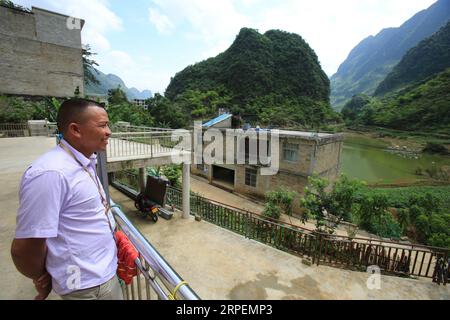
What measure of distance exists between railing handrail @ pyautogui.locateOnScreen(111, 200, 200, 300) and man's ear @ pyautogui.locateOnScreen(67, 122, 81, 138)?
848 millimetres

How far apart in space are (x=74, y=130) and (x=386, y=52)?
17347 cm

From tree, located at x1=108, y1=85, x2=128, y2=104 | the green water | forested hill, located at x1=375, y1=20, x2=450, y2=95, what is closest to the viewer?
the green water

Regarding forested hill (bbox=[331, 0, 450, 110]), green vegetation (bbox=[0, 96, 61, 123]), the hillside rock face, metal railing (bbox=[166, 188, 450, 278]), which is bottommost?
metal railing (bbox=[166, 188, 450, 278])

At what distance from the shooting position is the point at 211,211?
9242 mm

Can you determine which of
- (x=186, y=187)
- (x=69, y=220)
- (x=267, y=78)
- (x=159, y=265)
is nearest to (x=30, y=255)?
(x=69, y=220)

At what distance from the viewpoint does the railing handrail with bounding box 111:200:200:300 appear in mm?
1241

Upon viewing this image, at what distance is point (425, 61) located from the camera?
5544 cm

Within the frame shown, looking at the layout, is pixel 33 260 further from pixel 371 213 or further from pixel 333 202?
pixel 371 213

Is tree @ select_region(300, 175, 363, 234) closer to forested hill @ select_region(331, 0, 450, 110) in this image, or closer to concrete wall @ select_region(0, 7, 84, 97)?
concrete wall @ select_region(0, 7, 84, 97)

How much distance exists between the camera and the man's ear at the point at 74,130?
1.38m

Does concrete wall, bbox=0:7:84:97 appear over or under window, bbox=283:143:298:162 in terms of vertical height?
over

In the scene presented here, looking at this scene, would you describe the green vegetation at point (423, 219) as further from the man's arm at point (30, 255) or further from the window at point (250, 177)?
the man's arm at point (30, 255)

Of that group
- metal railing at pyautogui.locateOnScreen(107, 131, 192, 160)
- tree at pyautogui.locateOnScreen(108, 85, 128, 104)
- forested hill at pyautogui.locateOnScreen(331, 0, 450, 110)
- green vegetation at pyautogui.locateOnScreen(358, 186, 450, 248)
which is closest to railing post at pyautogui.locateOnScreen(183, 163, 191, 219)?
metal railing at pyautogui.locateOnScreen(107, 131, 192, 160)
